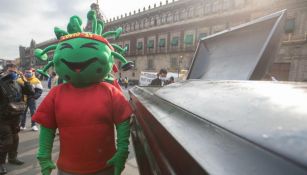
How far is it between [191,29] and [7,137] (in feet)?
103

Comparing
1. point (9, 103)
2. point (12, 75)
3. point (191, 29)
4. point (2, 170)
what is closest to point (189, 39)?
point (191, 29)

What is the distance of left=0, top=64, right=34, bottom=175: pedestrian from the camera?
3125mm

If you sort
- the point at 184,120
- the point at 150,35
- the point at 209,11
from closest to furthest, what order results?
the point at 184,120
the point at 209,11
the point at 150,35

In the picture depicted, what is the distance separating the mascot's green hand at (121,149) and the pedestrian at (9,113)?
95.8 inches

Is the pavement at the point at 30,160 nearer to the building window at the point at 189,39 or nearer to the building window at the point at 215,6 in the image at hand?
the building window at the point at 215,6

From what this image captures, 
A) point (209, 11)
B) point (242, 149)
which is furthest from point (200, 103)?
point (209, 11)

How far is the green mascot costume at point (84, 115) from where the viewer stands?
1.51 metres

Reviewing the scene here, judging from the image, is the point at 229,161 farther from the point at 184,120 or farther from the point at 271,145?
the point at 184,120

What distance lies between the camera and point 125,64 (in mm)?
2066

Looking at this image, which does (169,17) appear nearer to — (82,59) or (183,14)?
(183,14)

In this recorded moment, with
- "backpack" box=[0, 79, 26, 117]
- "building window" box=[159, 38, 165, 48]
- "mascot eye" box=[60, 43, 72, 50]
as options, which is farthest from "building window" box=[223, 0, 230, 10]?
"mascot eye" box=[60, 43, 72, 50]

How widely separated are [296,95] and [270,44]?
1236mm

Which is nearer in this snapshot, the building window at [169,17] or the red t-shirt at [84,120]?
the red t-shirt at [84,120]

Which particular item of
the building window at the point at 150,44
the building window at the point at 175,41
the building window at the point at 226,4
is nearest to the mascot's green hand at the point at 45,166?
the building window at the point at 226,4
